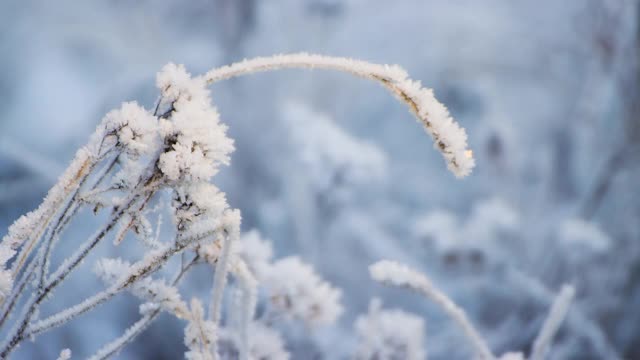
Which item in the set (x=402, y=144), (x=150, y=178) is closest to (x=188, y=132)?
(x=150, y=178)

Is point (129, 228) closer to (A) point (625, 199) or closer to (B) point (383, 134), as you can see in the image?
(A) point (625, 199)

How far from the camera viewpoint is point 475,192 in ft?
20.5

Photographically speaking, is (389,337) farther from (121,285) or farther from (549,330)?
(121,285)

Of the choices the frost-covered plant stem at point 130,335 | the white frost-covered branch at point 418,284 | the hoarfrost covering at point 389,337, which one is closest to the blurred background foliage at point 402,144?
the hoarfrost covering at point 389,337

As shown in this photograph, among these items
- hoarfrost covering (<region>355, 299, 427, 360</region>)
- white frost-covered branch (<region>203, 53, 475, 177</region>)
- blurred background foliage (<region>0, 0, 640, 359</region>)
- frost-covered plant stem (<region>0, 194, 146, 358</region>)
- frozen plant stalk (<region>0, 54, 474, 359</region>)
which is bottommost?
frost-covered plant stem (<region>0, 194, 146, 358</region>)

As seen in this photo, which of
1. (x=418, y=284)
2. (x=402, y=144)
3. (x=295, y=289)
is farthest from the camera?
(x=402, y=144)

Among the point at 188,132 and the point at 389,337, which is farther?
the point at 389,337

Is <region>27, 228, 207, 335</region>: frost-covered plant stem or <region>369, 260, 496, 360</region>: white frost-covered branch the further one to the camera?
<region>369, 260, 496, 360</region>: white frost-covered branch

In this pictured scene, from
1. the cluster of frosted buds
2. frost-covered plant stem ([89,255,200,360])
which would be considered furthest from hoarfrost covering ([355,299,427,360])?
the cluster of frosted buds

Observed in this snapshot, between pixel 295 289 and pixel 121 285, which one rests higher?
pixel 295 289

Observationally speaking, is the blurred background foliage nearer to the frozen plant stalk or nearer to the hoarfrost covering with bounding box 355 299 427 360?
the hoarfrost covering with bounding box 355 299 427 360

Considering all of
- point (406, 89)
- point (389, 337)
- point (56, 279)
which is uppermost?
point (389, 337)

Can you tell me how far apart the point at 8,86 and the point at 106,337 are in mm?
2329

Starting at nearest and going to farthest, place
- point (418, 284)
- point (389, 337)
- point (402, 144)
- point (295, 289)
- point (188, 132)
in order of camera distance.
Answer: point (188, 132)
point (418, 284)
point (295, 289)
point (389, 337)
point (402, 144)
